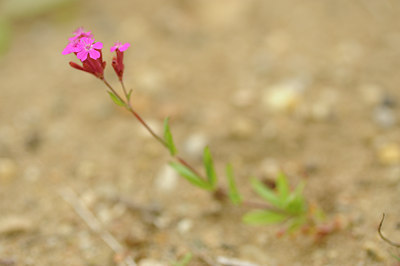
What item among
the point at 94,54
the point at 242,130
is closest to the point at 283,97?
the point at 242,130

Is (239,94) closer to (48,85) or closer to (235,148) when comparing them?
(235,148)

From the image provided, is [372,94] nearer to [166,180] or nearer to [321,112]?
[321,112]

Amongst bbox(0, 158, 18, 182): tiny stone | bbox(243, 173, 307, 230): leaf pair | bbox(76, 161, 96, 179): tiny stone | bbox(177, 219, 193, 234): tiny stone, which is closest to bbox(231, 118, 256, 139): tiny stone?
bbox(243, 173, 307, 230): leaf pair

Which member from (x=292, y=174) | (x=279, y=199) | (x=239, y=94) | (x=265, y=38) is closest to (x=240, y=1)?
(x=265, y=38)

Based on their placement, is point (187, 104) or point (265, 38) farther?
point (265, 38)

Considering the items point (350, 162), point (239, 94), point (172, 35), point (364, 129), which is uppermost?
point (172, 35)

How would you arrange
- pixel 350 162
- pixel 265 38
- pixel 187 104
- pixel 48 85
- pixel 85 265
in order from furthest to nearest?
pixel 265 38 < pixel 48 85 < pixel 187 104 < pixel 350 162 < pixel 85 265
